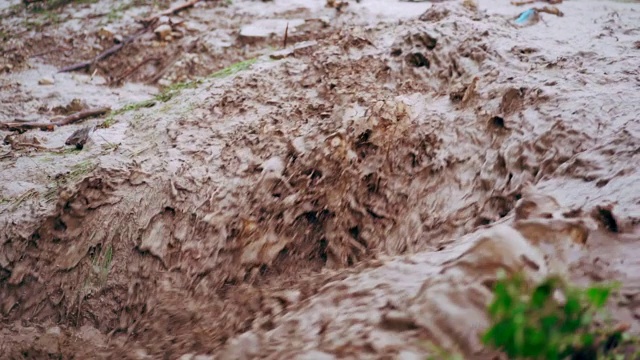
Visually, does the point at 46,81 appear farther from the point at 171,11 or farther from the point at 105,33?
the point at 171,11

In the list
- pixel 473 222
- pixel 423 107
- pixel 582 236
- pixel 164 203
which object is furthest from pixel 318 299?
pixel 423 107

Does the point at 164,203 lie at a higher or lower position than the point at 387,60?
lower

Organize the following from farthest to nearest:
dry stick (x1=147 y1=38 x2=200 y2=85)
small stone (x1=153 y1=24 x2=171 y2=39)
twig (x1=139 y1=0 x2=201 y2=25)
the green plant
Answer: twig (x1=139 y1=0 x2=201 y2=25), small stone (x1=153 y1=24 x2=171 y2=39), dry stick (x1=147 y1=38 x2=200 y2=85), the green plant

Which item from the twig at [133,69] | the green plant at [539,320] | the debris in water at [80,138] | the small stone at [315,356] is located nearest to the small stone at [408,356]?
the small stone at [315,356]

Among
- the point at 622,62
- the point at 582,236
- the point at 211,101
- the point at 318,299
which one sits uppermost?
the point at 622,62

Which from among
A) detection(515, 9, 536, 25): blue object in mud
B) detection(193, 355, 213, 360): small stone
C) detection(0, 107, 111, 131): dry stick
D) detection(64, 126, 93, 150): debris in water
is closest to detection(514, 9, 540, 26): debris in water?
detection(515, 9, 536, 25): blue object in mud

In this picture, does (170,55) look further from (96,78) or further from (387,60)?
(387,60)

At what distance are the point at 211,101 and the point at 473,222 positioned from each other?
2302 mm

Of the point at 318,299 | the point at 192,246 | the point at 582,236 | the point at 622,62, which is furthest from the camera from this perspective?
the point at 622,62

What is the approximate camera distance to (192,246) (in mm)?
2670

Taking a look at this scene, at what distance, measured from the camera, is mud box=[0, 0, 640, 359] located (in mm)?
1617

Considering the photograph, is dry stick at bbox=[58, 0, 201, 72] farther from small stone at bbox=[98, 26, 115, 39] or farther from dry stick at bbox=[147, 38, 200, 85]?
dry stick at bbox=[147, 38, 200, 85]

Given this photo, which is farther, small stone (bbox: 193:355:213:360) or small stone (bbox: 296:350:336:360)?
small stone (bbox: 193:355:213:360)

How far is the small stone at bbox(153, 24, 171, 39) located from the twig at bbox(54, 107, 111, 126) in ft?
6.33
